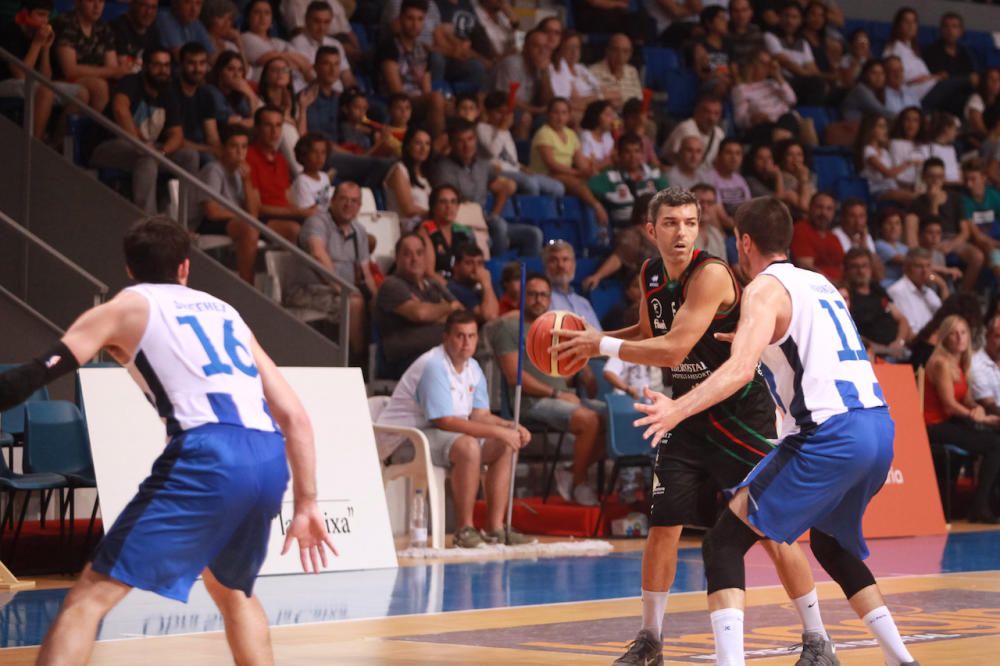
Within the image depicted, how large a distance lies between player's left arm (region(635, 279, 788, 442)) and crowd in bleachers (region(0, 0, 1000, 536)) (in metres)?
6.24

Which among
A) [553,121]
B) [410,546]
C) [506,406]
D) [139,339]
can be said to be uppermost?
[553,121]

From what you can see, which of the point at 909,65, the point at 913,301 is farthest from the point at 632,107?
the point at 909,65

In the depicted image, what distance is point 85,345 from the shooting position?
463 cm

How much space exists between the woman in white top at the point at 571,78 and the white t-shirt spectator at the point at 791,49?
2.84 meters

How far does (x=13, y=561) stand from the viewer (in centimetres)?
1033

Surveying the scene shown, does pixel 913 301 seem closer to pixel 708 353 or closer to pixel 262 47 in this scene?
pixel 262 47

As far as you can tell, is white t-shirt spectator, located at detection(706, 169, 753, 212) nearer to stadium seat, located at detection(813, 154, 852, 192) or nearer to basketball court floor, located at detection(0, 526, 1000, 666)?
stadium seat, located at detection(813, 154, 852, 192)

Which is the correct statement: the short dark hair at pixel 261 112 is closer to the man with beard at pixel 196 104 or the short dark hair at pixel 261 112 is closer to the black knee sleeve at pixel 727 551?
the man with beard at pixel 196 104

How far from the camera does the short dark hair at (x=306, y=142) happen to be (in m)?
13.0

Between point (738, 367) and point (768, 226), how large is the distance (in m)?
0.85

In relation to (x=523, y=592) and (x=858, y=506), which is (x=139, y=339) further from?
(x=523, y=592)

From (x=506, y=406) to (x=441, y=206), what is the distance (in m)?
1.73

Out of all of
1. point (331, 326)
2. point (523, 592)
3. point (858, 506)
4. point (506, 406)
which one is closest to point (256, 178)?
point (331, 326)

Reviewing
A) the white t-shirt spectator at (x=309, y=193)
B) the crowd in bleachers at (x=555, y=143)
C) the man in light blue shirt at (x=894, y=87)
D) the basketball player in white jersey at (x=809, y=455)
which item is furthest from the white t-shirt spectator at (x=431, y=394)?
the man in light blue shirt at (x=894, y=87)
